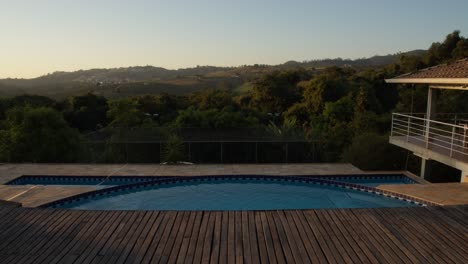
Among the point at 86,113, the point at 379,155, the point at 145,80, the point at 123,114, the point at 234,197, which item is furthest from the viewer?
the point at 145,80

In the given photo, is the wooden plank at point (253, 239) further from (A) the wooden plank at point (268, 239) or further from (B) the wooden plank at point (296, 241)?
(B) the wooden plank at point (296, 241)

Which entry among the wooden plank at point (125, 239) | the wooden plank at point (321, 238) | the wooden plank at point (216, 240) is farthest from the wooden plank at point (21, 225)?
the wooden plank at point (321, 238)

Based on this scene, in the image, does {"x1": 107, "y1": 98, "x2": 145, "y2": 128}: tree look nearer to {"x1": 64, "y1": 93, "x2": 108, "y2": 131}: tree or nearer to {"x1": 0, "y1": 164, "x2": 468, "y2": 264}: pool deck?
{"x1": 64, "y1": 93, "x2": 108, "y2": 131}: tree

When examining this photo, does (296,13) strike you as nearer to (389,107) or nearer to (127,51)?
(389,107)

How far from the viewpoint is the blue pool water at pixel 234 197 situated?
875cm

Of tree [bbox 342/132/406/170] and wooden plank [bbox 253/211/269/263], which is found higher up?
wooden plank [bbox 253/211/269/263]

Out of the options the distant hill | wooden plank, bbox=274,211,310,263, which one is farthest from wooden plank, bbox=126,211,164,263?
the distant hill

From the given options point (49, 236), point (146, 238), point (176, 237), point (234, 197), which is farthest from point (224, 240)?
point (234, 197)

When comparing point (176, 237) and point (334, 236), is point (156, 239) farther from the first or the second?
point (334, 236)

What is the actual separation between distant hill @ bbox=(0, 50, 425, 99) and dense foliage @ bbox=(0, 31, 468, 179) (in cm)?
1452

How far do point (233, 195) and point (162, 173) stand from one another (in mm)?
2248

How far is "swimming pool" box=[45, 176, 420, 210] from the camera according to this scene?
28.7 feet

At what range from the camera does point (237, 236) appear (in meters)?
5.04

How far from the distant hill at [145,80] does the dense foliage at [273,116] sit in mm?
14521
